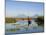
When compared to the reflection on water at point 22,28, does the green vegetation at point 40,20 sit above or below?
above

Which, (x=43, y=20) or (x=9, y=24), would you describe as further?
(x=43, y=20)

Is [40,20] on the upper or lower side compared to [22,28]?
upper

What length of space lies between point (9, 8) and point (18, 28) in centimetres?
33

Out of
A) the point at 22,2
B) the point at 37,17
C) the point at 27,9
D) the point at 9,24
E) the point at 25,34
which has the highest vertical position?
the point at 22,2

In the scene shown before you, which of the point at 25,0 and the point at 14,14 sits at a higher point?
the point at 25,0

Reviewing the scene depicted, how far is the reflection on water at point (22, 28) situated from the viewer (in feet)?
4.27

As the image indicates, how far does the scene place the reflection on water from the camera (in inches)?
51.3

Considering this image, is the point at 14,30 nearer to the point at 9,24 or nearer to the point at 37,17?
the point at 9,24

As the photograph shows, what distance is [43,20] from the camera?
141 centimetres

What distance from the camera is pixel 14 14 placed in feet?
4.36

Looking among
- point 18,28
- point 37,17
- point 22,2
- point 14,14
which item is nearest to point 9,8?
point 14,14

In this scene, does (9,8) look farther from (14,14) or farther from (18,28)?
(18,28)

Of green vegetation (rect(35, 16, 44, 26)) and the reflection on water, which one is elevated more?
green vegetation (rect(35, 16, 44, 26))

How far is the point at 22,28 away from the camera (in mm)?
1338
